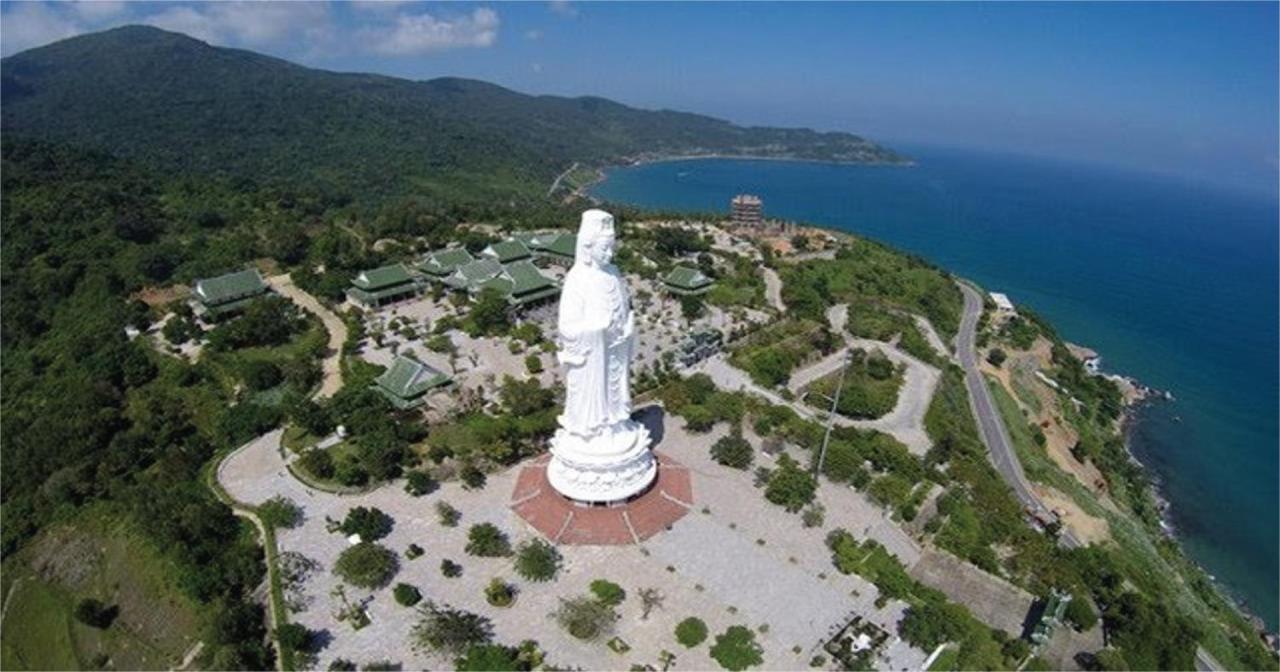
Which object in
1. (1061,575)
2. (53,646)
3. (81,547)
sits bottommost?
(53,646)

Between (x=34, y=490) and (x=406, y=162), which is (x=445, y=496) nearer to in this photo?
(x=34, y=490)

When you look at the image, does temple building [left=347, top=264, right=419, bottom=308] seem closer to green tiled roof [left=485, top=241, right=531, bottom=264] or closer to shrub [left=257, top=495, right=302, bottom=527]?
green tiled roof [left=485, top=241, right=531, bottom=264]

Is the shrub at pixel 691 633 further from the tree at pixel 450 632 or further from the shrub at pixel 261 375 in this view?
the shrub at pixel 261 375

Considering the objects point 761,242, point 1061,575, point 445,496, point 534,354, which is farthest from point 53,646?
point 761,242

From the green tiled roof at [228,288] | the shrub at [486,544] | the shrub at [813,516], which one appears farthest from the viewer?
the green tiled roof at [228,288]

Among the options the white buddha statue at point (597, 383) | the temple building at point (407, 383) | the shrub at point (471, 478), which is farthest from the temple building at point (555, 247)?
the white buddha statue at point (597, 383)

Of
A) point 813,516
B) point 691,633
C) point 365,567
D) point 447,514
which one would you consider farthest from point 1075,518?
point 365,567
